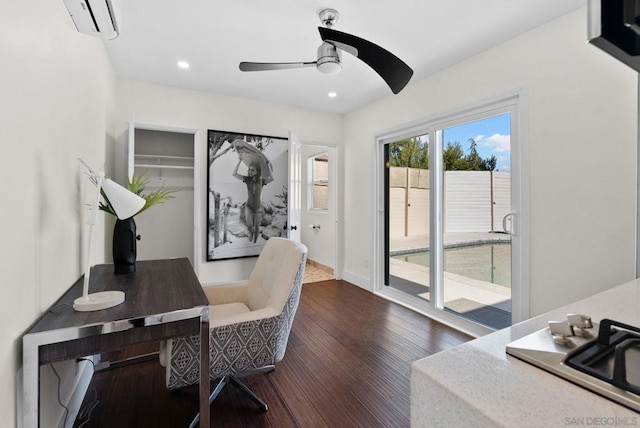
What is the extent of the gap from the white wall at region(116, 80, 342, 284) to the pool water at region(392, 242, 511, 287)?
2488 millimetres

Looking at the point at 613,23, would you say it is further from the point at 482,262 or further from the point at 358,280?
the point at 358,280

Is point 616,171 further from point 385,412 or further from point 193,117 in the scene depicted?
point 193,117

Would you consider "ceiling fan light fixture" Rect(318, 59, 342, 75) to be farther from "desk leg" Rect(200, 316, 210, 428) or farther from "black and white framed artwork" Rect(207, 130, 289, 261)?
"black and white framed artwork" Rect(207, 130, 289, 261)

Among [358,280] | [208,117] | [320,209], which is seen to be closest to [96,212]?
[208,117]

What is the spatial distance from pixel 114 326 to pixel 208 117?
311 centimetres

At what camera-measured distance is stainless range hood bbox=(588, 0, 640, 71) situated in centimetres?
58

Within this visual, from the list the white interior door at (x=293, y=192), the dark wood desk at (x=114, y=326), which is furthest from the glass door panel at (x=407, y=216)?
the dark wood desk at (x=114, y=326)

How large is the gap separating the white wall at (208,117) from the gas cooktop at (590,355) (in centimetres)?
358

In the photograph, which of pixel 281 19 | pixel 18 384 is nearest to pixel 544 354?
pixel 18 384

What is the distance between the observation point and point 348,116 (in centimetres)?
453

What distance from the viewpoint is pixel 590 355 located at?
599 mm

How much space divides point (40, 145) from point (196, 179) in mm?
2374

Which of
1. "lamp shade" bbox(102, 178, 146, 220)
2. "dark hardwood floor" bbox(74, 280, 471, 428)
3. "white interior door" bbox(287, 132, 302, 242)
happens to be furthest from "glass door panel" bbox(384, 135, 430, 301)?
"lamp shade" bbox(102, 178, 146, 220)

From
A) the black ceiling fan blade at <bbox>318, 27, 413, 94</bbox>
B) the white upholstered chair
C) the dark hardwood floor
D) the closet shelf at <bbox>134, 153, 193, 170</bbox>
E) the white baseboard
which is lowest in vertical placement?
the dark hardwood floor
